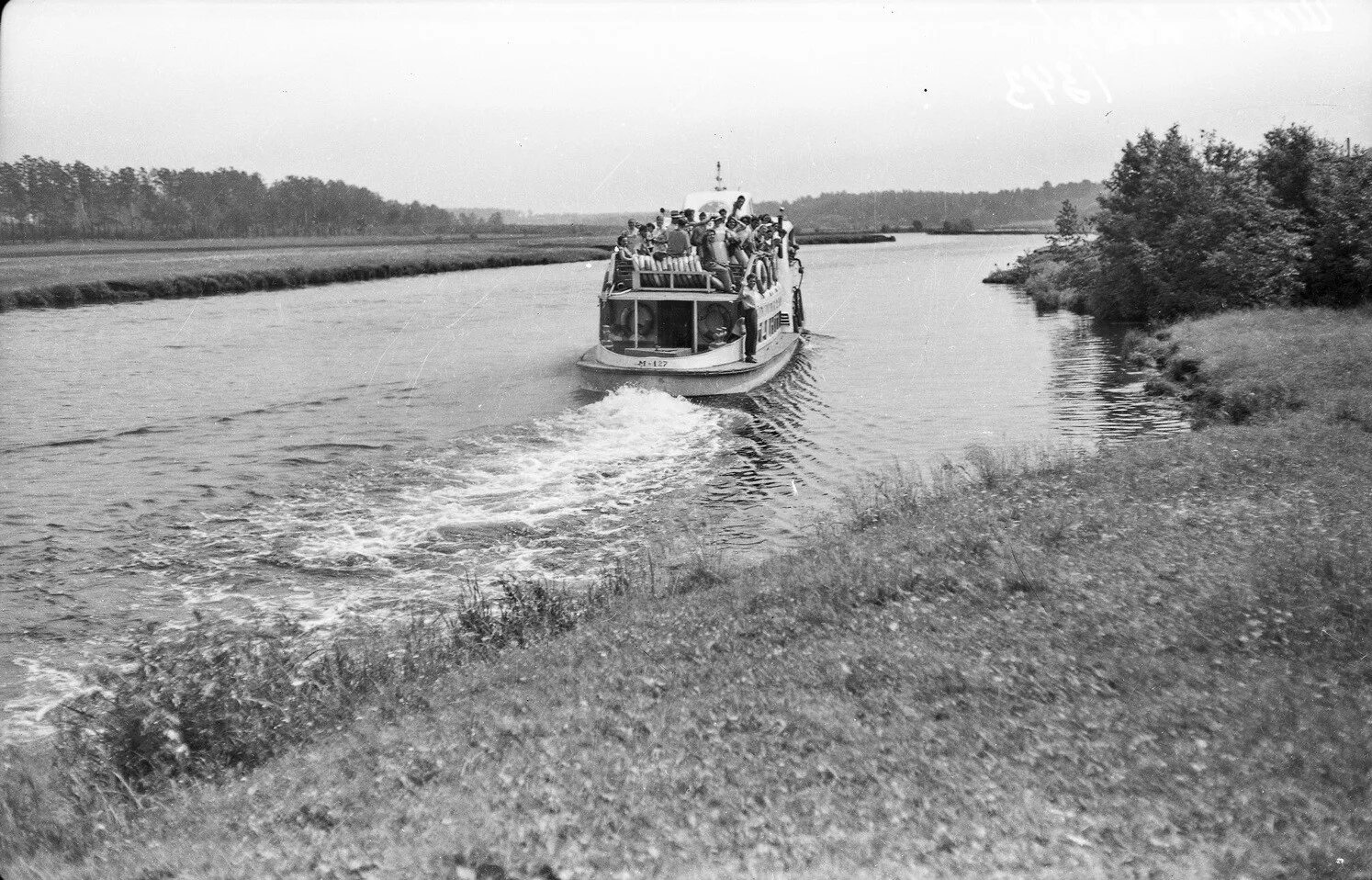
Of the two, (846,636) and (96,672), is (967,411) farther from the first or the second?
(96,672)

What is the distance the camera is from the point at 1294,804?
22.2 ft

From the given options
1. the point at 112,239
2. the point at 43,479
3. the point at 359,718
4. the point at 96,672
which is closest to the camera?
the point at 359,718

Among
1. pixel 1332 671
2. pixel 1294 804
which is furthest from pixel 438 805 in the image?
pixel 1332 671

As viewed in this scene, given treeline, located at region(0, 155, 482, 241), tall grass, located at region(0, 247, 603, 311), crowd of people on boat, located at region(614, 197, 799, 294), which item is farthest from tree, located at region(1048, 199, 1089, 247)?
treeline, located at region(0, 155, 482, 241)

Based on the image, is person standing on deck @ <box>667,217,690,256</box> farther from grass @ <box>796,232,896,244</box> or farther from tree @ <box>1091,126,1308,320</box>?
grass @ <box>796,232,896,244</box>

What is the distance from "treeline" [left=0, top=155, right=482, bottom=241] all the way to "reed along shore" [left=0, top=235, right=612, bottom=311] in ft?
34.9

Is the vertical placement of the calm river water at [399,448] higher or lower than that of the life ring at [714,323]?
lower

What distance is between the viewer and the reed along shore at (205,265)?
195 feet

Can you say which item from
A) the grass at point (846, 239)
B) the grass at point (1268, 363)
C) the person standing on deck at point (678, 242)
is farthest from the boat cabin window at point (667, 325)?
the grass at point (846, 239)

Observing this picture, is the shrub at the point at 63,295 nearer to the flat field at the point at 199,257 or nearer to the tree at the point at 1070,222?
the flat field at the point at 199,257

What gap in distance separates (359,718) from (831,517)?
10222 millimetres

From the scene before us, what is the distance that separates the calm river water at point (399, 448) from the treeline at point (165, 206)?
87061mm

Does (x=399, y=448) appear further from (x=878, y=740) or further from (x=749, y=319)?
(x=878, y=740)

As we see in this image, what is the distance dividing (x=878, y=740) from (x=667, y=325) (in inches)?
1019
